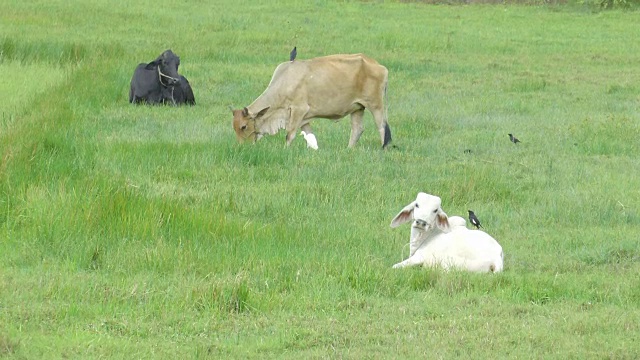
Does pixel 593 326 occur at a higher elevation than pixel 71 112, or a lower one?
higher

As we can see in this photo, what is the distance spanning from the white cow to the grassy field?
0.23 m

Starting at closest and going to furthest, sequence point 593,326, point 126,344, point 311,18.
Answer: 1. point 126,344
2. point 593,326
3. point 311,18

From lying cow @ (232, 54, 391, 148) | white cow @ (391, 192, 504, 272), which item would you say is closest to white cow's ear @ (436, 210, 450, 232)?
white cow @ (391, 192, 504, 272)

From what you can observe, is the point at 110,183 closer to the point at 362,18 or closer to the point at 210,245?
the point at 210,245

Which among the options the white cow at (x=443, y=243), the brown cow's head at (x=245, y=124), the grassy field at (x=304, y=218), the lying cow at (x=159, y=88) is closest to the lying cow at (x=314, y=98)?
the brown cow's head at (x=245, y=124)

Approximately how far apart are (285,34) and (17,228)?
17.2m

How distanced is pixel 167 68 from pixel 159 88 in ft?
1.61

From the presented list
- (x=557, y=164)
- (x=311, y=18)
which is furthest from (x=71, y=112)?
(x=311, y=18)

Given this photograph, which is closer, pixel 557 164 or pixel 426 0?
pixel 557 164

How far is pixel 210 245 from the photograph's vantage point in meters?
7.53

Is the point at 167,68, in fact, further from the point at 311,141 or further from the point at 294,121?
the point at 311,141

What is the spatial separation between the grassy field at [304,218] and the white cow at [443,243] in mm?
235

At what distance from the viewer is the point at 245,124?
39.8ft

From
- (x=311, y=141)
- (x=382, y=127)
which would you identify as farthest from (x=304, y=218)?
(x=382, y=127)
